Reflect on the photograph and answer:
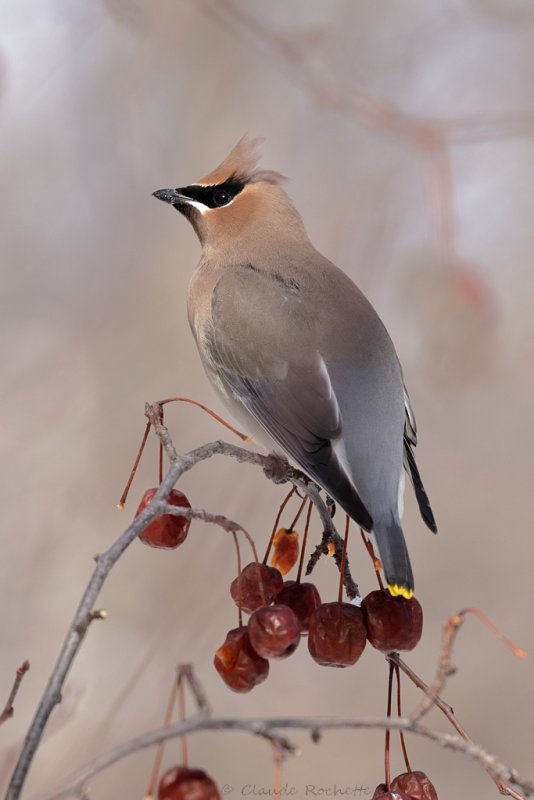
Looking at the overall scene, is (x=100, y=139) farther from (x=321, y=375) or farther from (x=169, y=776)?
(x=169, y=776)

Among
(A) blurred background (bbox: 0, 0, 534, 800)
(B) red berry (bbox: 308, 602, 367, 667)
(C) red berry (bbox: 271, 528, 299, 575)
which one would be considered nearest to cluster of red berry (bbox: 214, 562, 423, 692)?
(B) red berry (bbox: 308, 602, 367, 667)

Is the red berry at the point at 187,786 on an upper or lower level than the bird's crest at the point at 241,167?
lower

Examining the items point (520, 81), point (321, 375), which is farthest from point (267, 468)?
point (520, 81)

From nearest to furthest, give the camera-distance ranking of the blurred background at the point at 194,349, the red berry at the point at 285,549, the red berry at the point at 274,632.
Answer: the red berry at the point at 274,632, the red berry at the point at 285,549, the blurred background at the point at 194,349

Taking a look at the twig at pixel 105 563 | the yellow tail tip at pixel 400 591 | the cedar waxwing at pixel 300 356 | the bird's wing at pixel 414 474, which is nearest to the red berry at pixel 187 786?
the twig at pixel 105 563

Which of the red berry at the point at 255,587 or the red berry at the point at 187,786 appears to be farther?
the red berry at the point at 255,587

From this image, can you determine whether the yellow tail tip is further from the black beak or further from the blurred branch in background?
the black beak

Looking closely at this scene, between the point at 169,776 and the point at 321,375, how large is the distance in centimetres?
144

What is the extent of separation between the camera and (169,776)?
1.45 metres

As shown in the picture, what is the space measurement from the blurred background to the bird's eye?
3.59ft

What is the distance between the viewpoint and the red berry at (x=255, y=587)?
6.54ft

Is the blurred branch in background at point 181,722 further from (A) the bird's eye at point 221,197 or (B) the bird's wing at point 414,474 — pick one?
(A) the bird's eye at point 221,197

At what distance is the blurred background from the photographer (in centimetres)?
468

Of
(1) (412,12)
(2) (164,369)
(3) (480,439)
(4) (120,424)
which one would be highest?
(1) (412,12)
